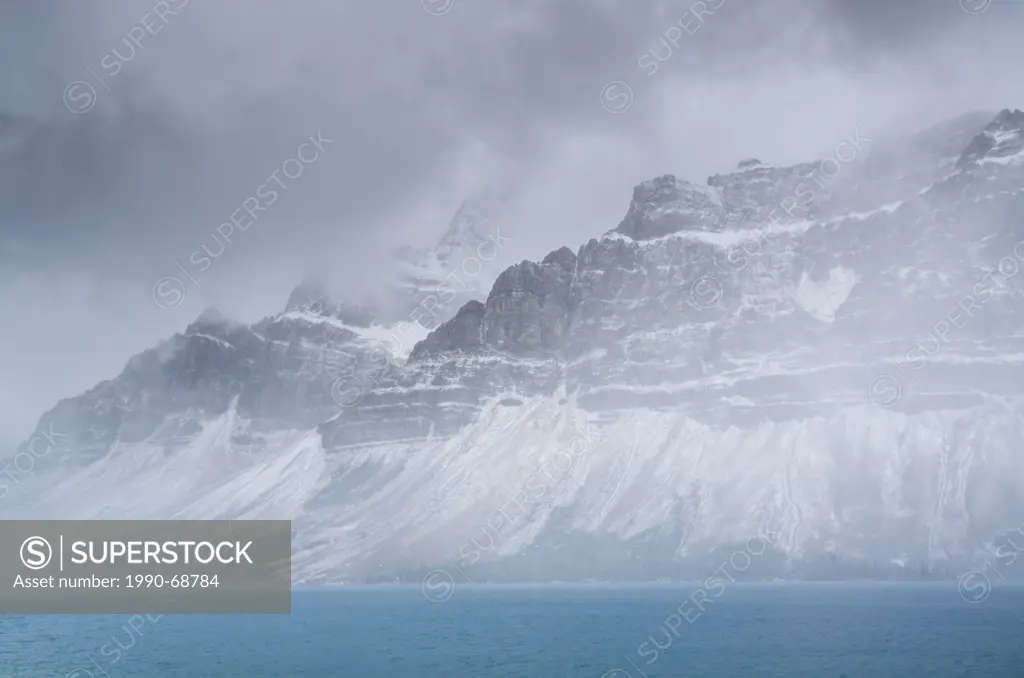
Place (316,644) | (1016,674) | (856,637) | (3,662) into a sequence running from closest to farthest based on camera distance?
1. (1016,674)
2. (3,662)
3. (856,637)
4. (316,644)

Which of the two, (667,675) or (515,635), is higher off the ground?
(515,635)

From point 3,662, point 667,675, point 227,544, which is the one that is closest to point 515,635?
point 667,675

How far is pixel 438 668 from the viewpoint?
151 metres

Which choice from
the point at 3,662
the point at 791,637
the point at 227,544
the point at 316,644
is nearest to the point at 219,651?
the point at 316,644

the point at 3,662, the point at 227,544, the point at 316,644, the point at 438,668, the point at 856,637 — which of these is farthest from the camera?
the point at 316,644

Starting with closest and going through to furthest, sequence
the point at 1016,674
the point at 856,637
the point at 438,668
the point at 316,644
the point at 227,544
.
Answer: the point at 227,544 < the point at 1016,674 < the point at 438,668 < the point at 856,637 < the point at 316,644

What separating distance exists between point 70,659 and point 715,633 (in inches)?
4092

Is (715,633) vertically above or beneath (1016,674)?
above

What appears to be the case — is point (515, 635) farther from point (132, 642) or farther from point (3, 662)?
point (3, 662)

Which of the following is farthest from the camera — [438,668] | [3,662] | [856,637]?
[856,637]

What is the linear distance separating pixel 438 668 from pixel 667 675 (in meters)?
31.9

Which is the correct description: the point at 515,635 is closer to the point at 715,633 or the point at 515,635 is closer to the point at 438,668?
the point at 715,633

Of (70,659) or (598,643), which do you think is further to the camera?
(598,643)

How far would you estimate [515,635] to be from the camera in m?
199
